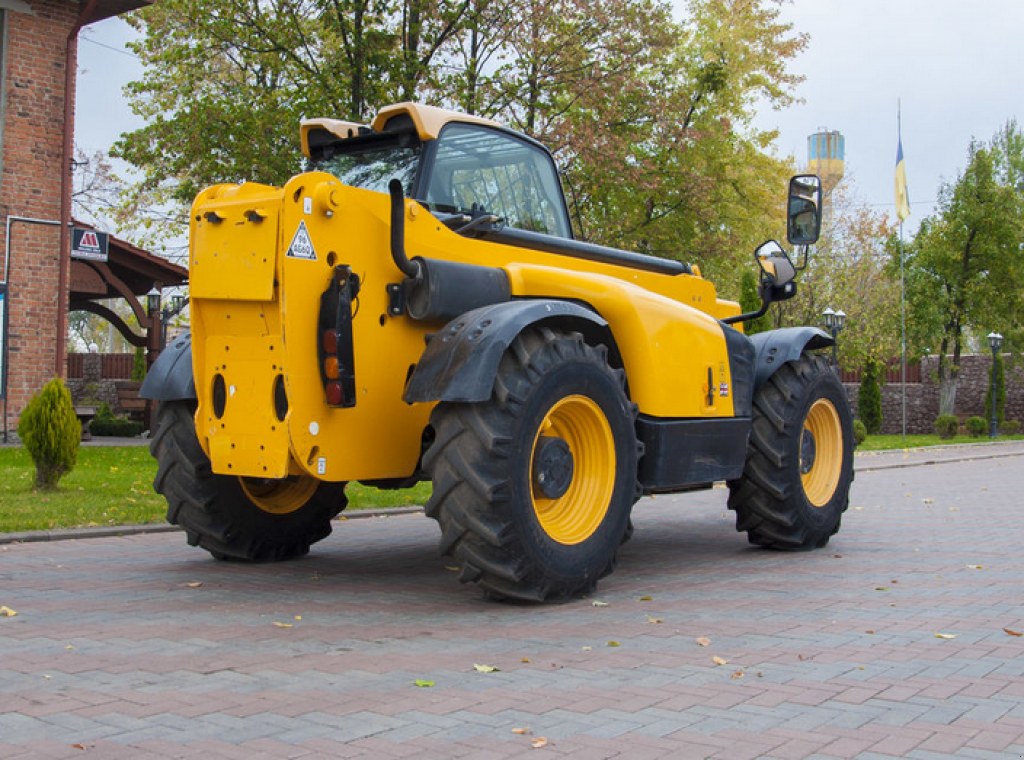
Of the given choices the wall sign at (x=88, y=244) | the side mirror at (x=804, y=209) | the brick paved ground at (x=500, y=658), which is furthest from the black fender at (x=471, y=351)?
the wall sign at (x=88, y=244)

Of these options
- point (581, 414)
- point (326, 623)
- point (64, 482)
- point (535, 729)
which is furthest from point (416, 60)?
point (535, 729)

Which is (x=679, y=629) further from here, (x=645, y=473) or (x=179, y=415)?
(x=179, y=415)

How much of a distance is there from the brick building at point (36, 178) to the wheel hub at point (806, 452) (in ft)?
44.3

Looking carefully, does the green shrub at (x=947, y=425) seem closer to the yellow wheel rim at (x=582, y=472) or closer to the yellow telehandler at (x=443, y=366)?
the yellow telehandler at (x=443, y=366)

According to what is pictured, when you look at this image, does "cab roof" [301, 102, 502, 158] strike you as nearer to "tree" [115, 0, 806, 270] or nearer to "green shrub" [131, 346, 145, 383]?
"tree" [115, 0, 806, 270]

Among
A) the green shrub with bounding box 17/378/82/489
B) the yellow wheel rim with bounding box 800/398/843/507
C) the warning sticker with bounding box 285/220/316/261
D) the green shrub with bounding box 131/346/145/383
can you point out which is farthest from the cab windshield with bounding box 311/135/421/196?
the green shrub with bounding box 131/346/145/383

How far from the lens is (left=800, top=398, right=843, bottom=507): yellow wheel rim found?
346 inches

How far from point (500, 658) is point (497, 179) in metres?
3.53

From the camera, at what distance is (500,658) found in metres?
4.84

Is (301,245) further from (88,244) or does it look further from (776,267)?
(88,244)

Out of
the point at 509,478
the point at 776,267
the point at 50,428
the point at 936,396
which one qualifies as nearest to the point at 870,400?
the point at 936,396

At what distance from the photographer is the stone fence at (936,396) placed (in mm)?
40938

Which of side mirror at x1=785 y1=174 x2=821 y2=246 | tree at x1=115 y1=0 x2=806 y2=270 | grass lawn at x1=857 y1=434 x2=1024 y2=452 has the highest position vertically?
tree at x1=115 y1=0 x2=806 y2=270

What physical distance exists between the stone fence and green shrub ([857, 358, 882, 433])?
3331mm
